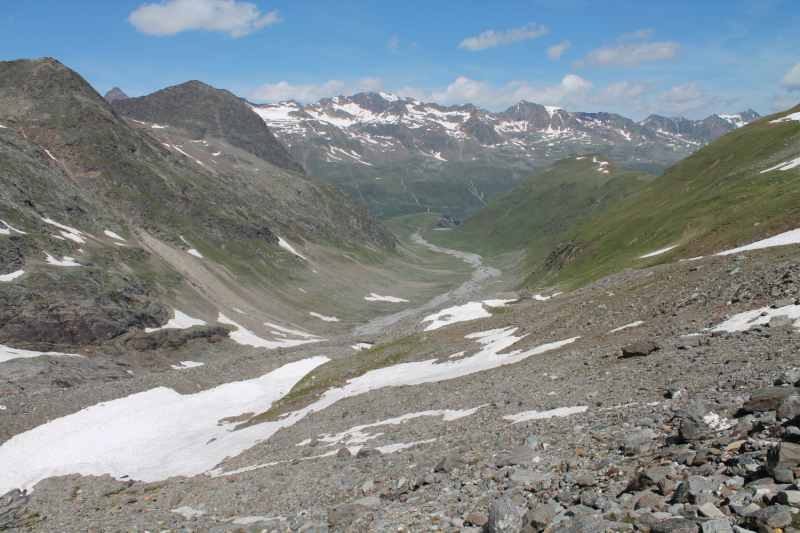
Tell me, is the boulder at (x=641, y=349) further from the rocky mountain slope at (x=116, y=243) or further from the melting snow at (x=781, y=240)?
the rocky mountain slope at (x=116, y=243)

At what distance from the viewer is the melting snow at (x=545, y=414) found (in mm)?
20761

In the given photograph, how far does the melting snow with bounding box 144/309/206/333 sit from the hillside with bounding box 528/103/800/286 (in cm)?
7553

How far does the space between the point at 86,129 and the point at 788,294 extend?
17980 centimetres

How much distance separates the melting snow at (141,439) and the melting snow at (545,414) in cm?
2453

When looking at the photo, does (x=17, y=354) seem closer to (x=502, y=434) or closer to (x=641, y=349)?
(x=502, y=434)

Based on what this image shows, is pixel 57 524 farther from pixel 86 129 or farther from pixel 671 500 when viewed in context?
pixel 86 129

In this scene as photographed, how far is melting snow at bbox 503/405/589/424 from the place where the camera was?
2076 centimetres

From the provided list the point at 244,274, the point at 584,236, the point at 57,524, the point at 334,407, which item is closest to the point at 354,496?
the point at 57,524

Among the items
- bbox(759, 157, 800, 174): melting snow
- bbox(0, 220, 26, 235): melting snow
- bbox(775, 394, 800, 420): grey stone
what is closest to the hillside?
→ bbox(759, 157, 800, 174): melting snow

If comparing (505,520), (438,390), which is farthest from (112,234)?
(505,520)

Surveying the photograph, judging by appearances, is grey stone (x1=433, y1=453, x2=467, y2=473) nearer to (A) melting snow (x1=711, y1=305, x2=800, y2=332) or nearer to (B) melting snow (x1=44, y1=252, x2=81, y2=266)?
(A) melting snow (x1=711, y1=305, x2=800, y2=332)

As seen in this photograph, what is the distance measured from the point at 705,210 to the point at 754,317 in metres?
61.2

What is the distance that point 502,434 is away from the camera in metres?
20.4

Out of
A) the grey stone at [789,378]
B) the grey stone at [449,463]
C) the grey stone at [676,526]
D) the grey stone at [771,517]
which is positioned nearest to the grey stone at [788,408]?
the grey stone at [789,378]
